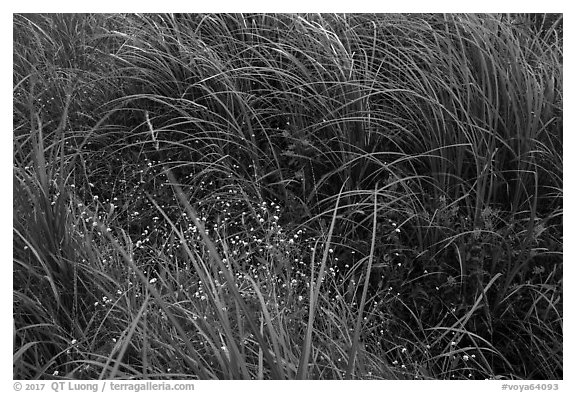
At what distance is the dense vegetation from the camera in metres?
2.22

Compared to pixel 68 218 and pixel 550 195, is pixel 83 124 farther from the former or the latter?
pixel 550 195

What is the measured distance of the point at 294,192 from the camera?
2885 millimetres

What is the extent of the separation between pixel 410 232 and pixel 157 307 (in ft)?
3.25

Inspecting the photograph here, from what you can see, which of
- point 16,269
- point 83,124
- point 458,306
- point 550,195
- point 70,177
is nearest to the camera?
point 16,269

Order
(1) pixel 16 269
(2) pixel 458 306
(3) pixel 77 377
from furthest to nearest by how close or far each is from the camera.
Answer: (2) pixel 458 306 → (1) pixel 16 269 → (3) pixel 77 377

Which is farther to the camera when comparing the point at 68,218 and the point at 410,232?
the point at 410,232

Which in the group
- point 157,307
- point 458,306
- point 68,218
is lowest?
point 458,306

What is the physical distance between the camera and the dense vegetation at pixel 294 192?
2.22 metres
